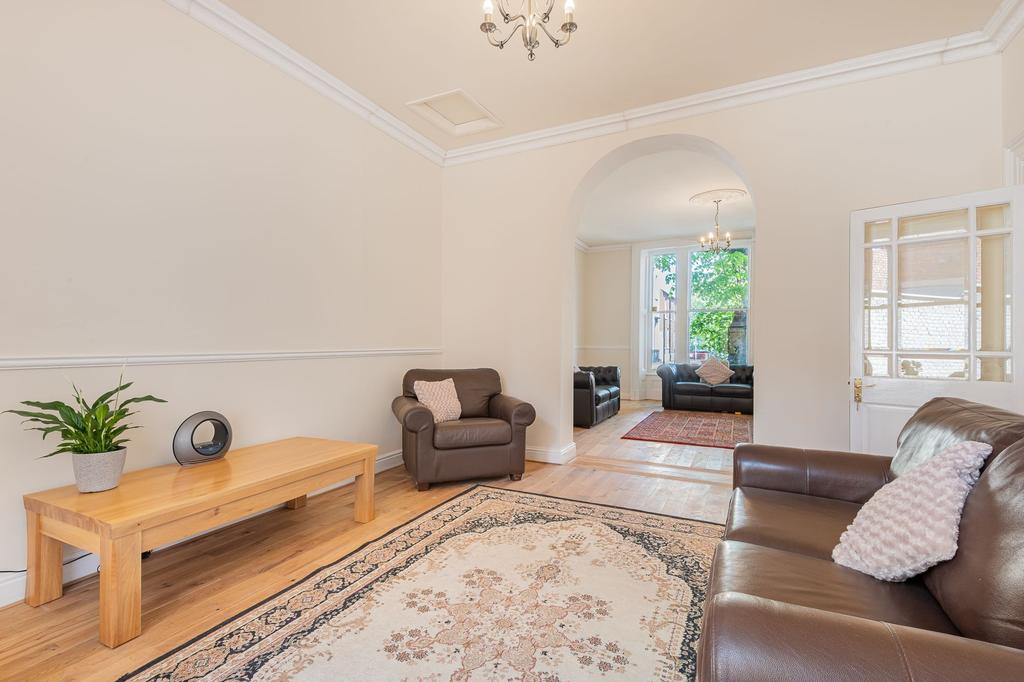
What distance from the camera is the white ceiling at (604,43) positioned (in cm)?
270

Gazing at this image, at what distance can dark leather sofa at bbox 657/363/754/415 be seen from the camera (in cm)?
730

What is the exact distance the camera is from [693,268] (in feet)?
28.6

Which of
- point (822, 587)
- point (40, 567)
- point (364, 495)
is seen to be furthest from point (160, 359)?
point (822, 587)

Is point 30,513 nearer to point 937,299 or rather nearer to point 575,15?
point 575,15

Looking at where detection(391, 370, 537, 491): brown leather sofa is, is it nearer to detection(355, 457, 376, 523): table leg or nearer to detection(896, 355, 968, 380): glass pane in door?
detection(355, 457, 376, 523): table leg

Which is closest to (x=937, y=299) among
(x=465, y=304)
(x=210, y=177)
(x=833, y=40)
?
(x=833, y=40)

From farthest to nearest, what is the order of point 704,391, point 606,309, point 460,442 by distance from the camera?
point 606,309 < point 704,391 < point 460,442

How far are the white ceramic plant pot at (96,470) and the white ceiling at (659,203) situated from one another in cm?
459

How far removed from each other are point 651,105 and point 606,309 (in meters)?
5.71

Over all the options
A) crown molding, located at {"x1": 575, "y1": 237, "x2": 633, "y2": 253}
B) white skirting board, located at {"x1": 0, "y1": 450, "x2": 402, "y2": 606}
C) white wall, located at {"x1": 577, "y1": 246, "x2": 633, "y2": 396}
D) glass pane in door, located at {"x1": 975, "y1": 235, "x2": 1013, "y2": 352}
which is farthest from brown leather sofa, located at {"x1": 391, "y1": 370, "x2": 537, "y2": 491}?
crown molding, located at {"x1": 575, "y1": 237, "x2": 633, "y2": 253}

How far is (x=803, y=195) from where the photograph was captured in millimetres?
3400

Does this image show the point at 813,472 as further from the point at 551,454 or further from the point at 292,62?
the point at 292,62

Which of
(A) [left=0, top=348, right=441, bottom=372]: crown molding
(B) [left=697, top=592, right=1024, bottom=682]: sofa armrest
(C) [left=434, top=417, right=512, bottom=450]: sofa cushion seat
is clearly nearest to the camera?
(B) [left=697, top=592, right=1024, bottom=682]: sofa armrest

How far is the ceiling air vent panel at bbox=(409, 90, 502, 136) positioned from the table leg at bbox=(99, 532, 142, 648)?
3.39 m
